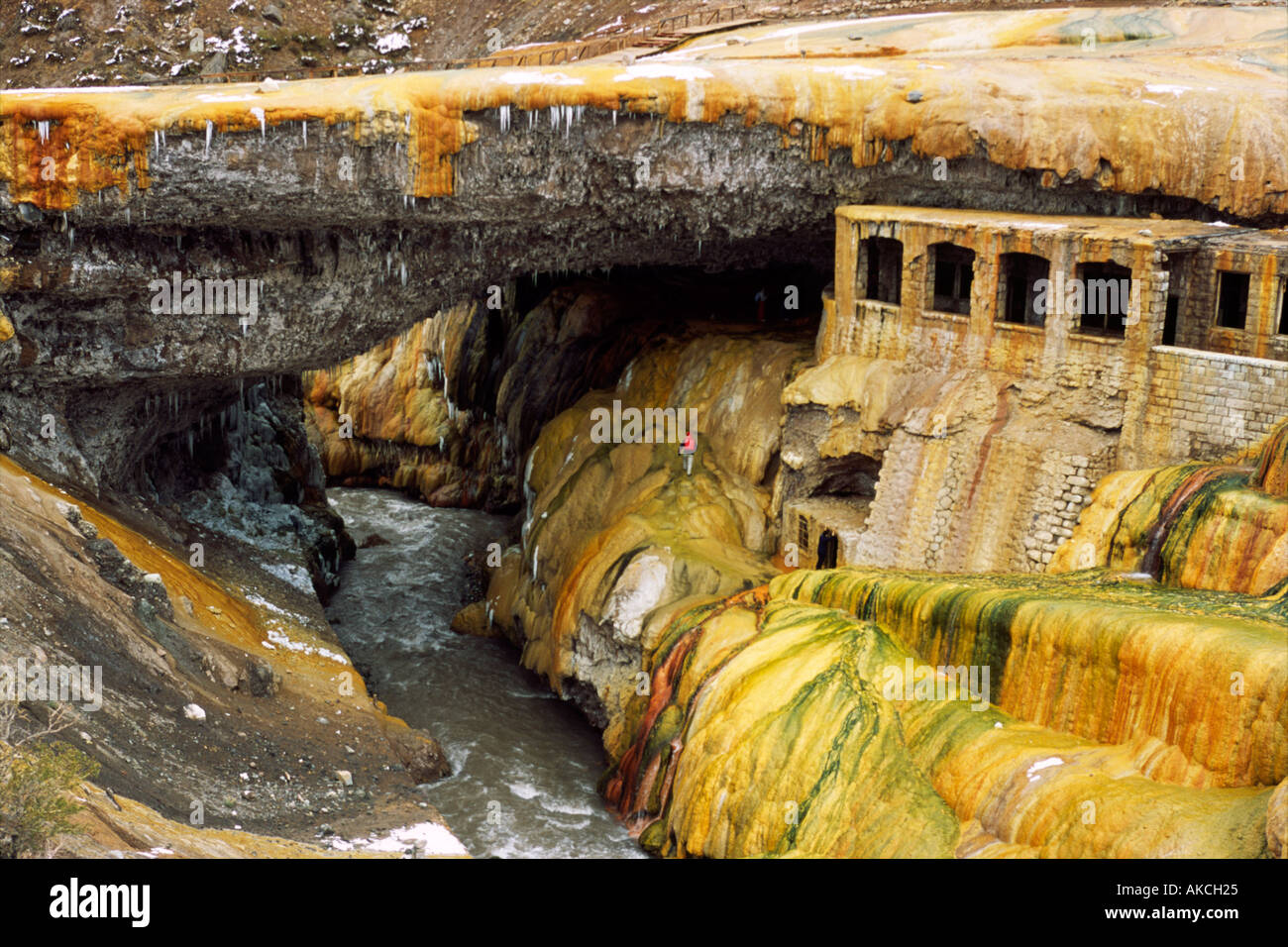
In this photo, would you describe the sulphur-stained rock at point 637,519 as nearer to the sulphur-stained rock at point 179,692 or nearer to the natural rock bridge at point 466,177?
the natural rock bridge at point 466,177

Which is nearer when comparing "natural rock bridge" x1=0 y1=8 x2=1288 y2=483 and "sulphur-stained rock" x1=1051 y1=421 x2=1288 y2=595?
"sulphur-stained rock" x1=1051 y1=421 x2=1288 y2=595

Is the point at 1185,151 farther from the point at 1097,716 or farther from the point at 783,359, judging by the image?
the point at 1097,716

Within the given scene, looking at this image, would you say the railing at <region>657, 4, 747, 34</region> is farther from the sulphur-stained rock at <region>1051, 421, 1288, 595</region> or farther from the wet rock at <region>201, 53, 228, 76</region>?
the sulphur-stained rock at <region>1051, 421, 1288, 595</region>

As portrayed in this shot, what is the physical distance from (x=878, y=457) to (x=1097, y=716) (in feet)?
33.1

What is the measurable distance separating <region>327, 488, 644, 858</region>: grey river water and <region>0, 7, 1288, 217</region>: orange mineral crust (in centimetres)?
1064

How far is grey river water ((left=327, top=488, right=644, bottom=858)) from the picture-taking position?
2518 centimetres

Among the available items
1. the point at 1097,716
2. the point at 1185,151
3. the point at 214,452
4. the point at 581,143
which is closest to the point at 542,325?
the point at 214,452

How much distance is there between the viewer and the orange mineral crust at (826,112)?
25875mm

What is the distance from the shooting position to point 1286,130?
27.5 metres

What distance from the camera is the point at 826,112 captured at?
28.9 m

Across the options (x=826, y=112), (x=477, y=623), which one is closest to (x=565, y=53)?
(x=826, y=112)

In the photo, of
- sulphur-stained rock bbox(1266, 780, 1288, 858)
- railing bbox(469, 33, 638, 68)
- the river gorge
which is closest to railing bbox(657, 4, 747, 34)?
railing bbox(469, 33, 638, 68)

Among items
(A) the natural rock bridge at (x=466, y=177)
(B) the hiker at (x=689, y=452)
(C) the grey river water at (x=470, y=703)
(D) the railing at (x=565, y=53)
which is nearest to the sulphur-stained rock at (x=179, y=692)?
(C) the grey river water at (x=470, y=703)

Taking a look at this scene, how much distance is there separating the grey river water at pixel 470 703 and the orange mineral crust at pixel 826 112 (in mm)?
10637
